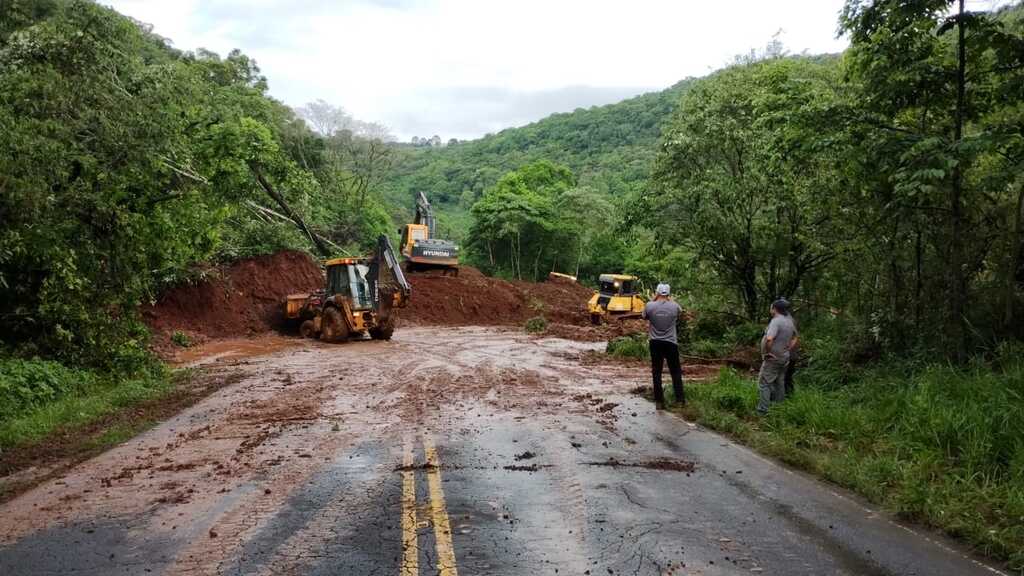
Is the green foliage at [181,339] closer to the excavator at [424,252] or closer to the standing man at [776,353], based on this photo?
the excavator at [424,252]

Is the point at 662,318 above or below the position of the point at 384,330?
above

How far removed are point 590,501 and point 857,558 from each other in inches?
86.9

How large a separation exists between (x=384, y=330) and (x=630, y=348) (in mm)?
9532

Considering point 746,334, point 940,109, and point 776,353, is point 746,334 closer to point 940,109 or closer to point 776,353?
point 940,109

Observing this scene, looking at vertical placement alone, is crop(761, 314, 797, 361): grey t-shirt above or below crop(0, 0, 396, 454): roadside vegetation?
below

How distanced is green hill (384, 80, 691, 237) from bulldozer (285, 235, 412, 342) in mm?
51809

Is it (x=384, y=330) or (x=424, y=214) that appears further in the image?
(x=424, y=214)

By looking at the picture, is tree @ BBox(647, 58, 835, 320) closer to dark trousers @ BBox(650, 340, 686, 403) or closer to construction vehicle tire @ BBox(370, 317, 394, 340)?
dark trousers @ BBox(650, 340, 686, 403)

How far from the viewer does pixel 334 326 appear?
24.9 meters

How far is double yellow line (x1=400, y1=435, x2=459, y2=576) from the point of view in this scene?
202 inches

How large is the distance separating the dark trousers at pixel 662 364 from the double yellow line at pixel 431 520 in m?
4.48

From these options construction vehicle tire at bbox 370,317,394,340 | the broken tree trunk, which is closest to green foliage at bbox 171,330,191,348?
the broken tree trunk

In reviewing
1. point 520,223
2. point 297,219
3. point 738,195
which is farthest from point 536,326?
point 520,223

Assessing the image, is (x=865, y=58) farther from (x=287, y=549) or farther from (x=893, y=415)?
(x=287, y=549)
